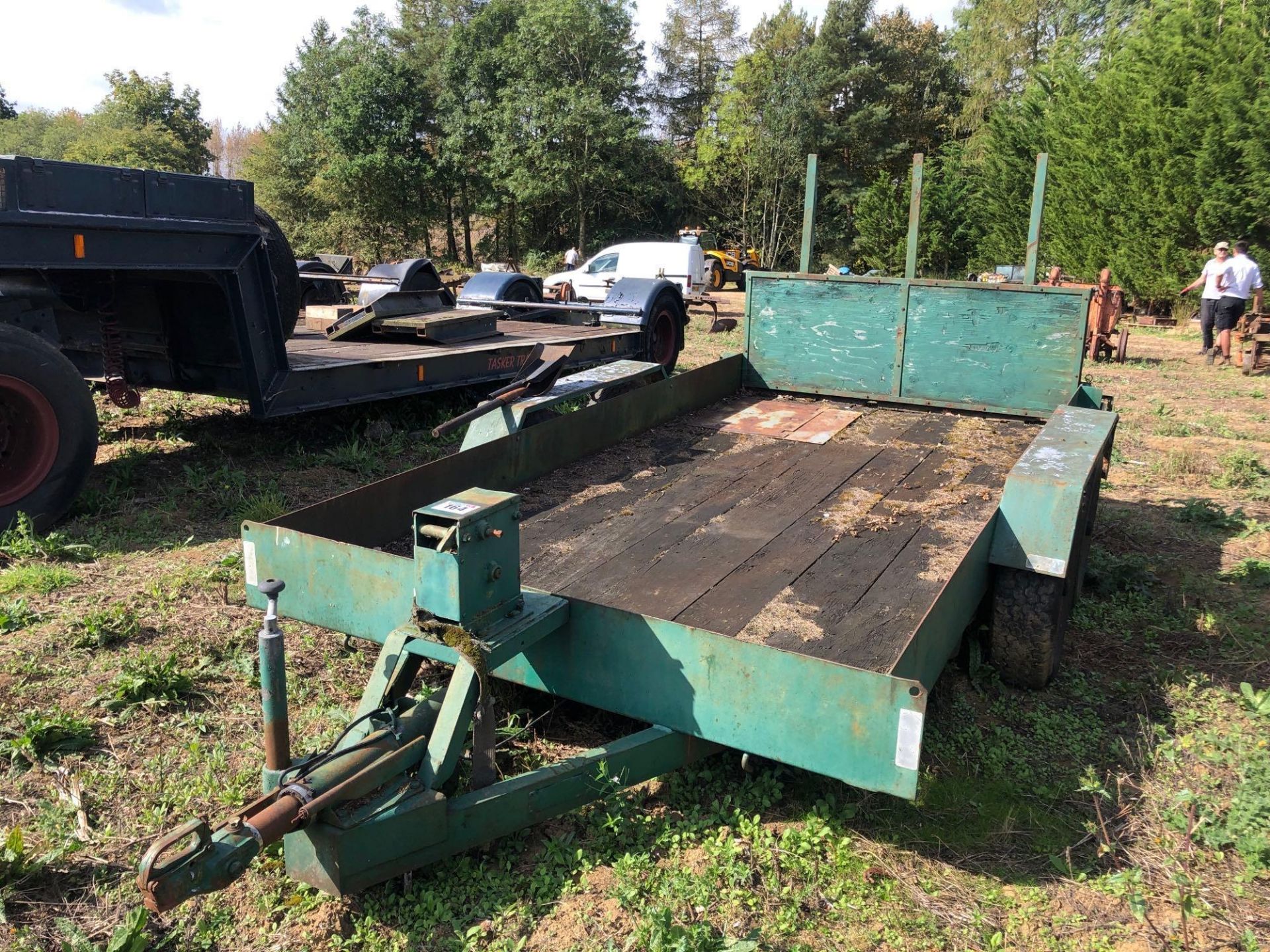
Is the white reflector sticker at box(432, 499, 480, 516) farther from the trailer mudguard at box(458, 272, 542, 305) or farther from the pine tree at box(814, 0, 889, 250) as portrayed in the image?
the pine tree at box(814, 0, 889, 250)

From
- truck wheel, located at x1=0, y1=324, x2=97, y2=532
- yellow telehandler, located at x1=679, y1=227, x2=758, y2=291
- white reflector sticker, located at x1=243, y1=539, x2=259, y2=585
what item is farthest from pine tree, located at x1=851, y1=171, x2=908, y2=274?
white reflector sticker, located at x1=243, y1=539, x2=259, y2=585

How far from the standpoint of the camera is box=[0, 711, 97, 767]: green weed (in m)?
2.99

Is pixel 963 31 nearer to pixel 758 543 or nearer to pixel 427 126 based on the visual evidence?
pixel 427 126

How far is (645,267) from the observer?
66.7ft

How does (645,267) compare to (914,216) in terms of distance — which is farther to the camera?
(645,267)

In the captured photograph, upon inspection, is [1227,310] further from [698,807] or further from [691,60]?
[691,60]

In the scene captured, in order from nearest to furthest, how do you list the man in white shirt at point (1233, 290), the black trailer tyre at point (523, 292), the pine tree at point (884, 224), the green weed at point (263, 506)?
the green weed at point (263, 506)
the black trailer tyre at point (523, 292)
the man in white shirt at point (1233, 290)
the pine tree at point (884, 224)

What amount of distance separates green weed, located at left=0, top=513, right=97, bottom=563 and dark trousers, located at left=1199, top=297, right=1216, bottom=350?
1336cm

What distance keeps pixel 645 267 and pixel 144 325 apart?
15.0m

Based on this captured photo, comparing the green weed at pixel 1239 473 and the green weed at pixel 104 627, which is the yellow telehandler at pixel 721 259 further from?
the green weed at pixel 104 627

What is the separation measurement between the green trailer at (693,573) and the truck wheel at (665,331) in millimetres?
3328

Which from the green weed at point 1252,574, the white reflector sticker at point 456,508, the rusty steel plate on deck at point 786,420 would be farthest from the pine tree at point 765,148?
the white reflector sticker at point 456,508

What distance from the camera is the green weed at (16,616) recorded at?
3.85 meters

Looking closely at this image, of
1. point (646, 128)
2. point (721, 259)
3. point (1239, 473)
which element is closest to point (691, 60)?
point (646, 128)
